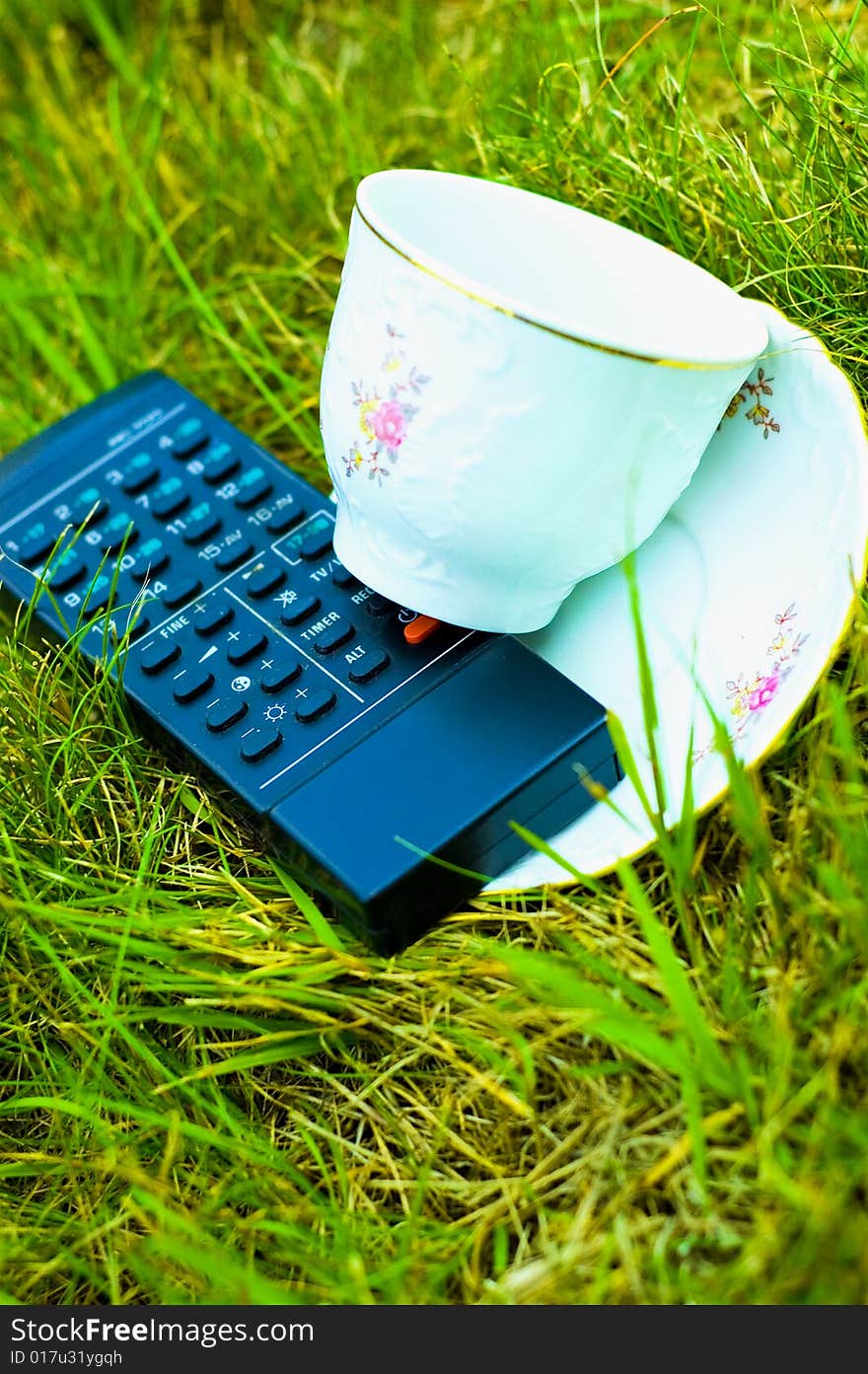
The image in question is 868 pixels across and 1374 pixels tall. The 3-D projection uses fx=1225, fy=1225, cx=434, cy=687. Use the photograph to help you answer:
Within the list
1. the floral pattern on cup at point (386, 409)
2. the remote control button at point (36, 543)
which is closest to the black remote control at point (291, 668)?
the remote control button at point (36, 543)

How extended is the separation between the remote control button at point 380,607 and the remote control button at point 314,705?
0.20 feet

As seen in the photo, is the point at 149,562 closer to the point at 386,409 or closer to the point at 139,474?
the point at 139,474

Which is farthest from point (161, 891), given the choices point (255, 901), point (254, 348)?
point (254, 348)

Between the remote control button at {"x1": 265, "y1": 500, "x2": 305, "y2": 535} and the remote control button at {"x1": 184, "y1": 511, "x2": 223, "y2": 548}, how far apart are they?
3 centimetres

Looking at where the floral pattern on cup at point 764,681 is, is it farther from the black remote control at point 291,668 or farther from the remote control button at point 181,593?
the remote control button at point 181,593

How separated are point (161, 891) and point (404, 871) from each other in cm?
14

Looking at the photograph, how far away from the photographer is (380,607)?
65cm

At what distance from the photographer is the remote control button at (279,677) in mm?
621

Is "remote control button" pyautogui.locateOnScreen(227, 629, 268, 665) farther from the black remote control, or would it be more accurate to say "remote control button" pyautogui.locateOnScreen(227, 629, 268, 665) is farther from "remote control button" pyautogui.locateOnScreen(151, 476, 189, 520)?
"remote control button" pyautogui.locateOnScreen(151, 476, 189, 520)

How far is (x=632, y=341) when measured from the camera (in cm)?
50

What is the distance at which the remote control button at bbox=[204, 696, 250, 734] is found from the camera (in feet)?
2.01

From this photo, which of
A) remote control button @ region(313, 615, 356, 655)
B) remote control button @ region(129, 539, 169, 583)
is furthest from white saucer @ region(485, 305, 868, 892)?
remote control button @ region(129, 539, 169, 583)
